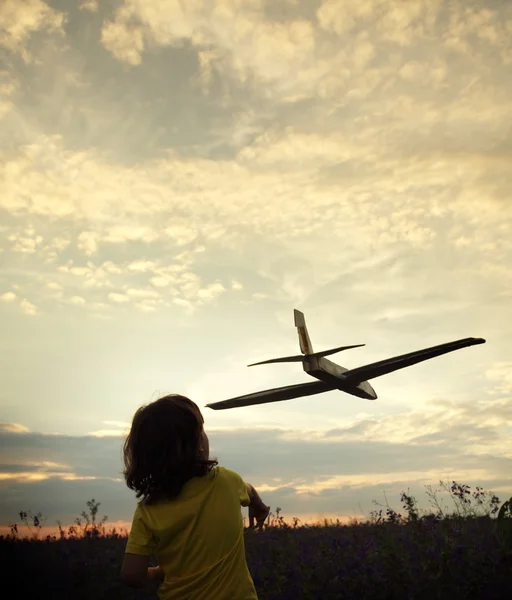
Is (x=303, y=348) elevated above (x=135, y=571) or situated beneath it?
elevated above

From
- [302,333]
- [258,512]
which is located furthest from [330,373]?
[258,512]

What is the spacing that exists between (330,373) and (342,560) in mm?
6370

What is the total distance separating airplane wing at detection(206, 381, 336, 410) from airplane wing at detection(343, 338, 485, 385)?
0.72 meters

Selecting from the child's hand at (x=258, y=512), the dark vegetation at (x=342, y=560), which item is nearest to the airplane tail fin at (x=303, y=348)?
the dark vegetation at (x=342, y=560)

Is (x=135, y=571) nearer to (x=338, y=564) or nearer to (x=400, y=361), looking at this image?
(x=338, y=564)

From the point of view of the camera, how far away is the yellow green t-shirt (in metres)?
2.88

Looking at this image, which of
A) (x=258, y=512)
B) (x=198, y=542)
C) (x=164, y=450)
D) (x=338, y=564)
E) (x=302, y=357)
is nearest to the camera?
(x=198, y=542)

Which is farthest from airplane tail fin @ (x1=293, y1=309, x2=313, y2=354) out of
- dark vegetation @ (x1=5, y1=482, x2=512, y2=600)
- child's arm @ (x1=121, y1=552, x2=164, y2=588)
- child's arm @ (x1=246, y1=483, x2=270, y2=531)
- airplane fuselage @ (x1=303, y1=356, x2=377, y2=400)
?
child's arm @ (x1=121, y1=552, x2=164, y2=588)

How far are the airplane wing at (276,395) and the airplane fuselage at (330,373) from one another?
1.03ft

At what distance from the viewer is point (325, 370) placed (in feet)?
41.4

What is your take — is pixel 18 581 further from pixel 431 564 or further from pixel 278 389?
pixel 278 389

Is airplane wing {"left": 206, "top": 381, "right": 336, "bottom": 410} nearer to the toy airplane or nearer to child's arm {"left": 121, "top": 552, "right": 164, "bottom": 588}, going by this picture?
the toy airplane

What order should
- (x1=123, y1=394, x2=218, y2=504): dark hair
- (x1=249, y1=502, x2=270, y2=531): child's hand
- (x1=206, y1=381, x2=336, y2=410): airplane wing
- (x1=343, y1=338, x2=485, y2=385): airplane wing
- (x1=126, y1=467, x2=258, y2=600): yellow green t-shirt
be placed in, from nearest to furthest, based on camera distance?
1. (x1=126, y1=467, x2=258, y2=600): yellow green t-shirt
2. (x1=123, y1=394, x2=218, y2=504): dark hair
3. (x1=249, y1=502, x2=270, y2=531): child's hand
4. (x1=343, y1=338, x2=485, y2=385): airplane wing
5. (x1=206, y1=381, x2=336, y2=410): airplane wing

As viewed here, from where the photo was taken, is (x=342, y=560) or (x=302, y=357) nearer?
(x=342, y=560)
